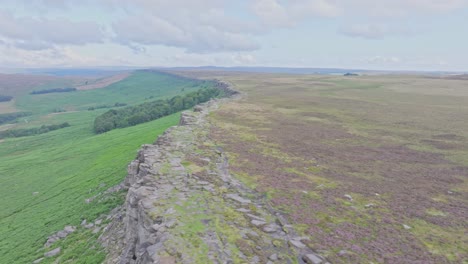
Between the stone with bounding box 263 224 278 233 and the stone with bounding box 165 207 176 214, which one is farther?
the stone with bounding box 165 207 176 214

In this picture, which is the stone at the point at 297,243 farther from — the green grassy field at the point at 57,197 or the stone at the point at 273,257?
the green grassy field at the point at 57,197

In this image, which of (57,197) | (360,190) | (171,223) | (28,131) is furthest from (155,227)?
(28,131)

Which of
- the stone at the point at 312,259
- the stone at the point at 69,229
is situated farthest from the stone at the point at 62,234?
the stone at the point at 312,259

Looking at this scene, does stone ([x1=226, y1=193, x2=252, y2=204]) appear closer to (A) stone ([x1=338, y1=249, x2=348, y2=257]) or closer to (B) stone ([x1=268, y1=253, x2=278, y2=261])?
(B) stone ([x1=268, y1=253, x2=278, y2=261])

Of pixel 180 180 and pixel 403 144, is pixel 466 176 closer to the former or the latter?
pixel 403 144

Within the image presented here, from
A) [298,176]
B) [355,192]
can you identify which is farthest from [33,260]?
[355,192]

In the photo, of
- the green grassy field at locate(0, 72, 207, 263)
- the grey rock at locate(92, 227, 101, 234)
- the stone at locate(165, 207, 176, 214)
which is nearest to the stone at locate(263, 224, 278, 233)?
the stone at locate(165, 207, 176, 214)
